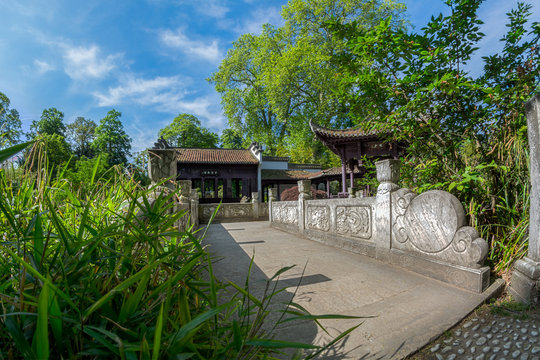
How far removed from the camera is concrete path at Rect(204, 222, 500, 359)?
4.70 feet

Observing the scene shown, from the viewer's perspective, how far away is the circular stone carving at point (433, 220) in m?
2.26

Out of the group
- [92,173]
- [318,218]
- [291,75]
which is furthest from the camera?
[291,75]

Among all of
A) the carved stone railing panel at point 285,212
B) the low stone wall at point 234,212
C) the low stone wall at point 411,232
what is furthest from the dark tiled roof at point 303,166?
the low stone wall at point 411,232

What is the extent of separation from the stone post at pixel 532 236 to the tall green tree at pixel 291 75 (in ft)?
46.3

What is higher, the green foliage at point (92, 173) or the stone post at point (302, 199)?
the green foliage at point (92, 173)

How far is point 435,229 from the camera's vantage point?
7.97 ft

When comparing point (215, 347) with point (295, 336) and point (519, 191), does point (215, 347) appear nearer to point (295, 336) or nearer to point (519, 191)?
point (295, 336)

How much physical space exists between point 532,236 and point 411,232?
974mm

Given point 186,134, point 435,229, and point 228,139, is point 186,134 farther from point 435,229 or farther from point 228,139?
point 435,229

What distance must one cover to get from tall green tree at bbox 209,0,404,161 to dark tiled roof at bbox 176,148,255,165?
263 cm

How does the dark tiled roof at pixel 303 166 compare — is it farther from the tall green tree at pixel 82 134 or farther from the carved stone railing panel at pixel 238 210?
the tall green tree at pixel 82 134

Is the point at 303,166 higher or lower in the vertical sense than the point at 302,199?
higher

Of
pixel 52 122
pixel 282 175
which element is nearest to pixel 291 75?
pixel 282 175

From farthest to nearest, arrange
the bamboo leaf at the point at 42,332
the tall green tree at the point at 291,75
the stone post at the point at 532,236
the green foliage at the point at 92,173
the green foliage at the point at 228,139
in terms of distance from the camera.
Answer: the green foliage at the point at 228,139 → the tall green tree at the point at 291,75 → the stone post at the point at 532,236 → the green foliage at the point at 92,173 → the bamboo leaf at the point at 42,332
